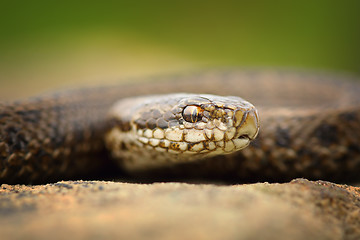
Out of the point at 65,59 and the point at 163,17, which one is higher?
the point at 163,17

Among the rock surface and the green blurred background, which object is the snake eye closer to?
the rock surface

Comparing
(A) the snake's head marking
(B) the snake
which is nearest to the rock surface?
(A) the snake's head marking

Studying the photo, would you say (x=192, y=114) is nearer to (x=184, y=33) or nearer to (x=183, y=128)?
(x=183, y=128)

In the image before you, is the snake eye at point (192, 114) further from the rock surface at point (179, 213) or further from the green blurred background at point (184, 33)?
the green blurred background at point (184, 33)

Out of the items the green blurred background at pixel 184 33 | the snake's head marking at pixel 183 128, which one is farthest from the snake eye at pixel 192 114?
the green blurred background at pixel 184 33

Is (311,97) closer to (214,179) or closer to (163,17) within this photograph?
(214,179)

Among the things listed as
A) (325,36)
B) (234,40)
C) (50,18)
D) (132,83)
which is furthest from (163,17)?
(132,83)
